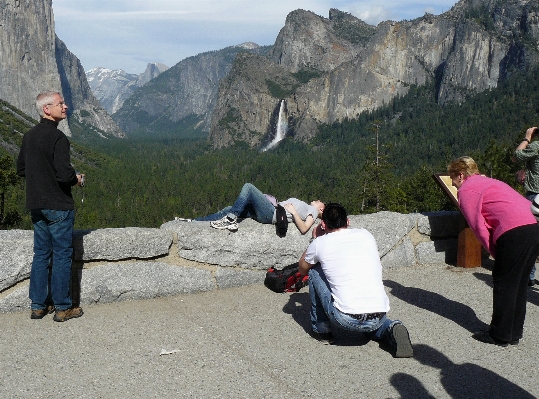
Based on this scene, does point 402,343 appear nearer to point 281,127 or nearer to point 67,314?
point 67,314

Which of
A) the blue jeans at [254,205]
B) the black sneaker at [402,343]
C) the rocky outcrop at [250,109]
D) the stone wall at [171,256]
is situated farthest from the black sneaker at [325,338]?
the rocky outcrop at [250,109]

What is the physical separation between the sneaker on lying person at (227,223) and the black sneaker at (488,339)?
2.88 metres

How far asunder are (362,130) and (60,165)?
162 meters

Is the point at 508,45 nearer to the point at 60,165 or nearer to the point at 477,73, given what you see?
the point at 477,73

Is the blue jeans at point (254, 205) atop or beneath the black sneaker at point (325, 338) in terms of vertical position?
atop

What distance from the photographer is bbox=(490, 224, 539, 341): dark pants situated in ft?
13.8

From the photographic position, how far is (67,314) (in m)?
4.96

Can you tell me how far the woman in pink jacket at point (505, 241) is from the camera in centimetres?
421

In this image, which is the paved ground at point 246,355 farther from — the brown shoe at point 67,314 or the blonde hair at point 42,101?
the blonde hair at point 42,101

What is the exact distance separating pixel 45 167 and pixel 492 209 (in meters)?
4.01

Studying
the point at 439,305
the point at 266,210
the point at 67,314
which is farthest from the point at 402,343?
the point at 67,314

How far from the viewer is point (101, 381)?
369 cm

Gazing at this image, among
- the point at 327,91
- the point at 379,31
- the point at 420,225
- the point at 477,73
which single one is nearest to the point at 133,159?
the point at 327,91

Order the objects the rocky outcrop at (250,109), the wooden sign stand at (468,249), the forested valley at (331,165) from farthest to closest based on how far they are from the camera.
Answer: the rocky outcrop at (250,109)
the forested valley at (331,165)
the wooden sign stand at (468,249)
